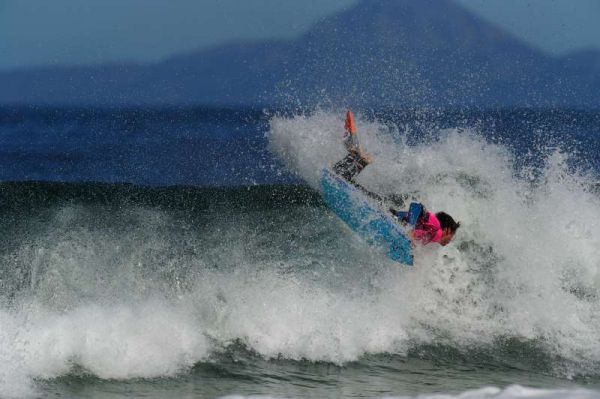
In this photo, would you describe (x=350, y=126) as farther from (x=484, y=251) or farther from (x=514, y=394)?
(x=514, y=394)

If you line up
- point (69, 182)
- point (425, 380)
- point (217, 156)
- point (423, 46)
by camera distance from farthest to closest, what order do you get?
point (423, 46) < point (217, 156) < point (69, 182) < point (425, 380)

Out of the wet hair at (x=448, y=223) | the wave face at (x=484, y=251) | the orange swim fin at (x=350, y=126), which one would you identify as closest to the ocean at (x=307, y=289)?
the wave face at (x=484, y=251)

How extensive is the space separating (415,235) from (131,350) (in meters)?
3.48

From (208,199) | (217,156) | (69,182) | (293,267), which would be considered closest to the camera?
(293,267)

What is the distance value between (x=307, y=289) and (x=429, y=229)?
1.72 m

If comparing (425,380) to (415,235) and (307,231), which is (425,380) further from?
(307,231)

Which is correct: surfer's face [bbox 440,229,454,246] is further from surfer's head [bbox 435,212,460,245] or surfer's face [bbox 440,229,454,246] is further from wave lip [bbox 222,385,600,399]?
wave lip [bbox 222,385,600,399]

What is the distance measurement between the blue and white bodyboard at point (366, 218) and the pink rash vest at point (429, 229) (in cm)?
18

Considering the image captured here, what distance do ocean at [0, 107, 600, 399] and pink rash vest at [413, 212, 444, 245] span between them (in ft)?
3.02

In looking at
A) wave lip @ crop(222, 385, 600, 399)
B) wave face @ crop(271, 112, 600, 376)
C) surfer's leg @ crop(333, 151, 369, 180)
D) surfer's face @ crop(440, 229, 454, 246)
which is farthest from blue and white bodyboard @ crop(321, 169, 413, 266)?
wave lip @ crop(222, 385, 600, 399)

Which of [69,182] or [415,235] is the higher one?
[69,182]

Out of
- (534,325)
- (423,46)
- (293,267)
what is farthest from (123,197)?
(423,46)

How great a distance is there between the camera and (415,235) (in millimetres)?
8844

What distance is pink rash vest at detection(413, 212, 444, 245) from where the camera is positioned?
8.70 m
